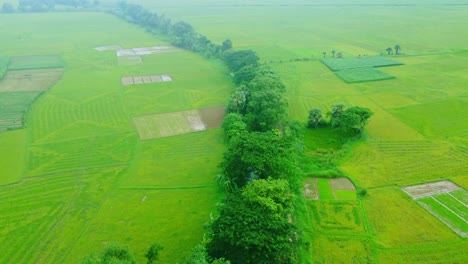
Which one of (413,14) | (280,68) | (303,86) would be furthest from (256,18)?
(303,86)

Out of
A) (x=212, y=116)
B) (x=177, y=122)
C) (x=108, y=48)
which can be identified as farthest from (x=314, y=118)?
(x=108, y=48)

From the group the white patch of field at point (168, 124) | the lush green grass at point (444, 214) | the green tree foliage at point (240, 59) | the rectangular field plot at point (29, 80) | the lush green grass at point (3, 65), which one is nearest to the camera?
the lush green grass at point (444, 214)

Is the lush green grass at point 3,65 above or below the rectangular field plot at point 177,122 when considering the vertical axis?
above

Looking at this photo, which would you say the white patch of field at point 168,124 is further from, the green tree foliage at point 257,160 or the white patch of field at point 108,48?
the white patch of field at point 108,48

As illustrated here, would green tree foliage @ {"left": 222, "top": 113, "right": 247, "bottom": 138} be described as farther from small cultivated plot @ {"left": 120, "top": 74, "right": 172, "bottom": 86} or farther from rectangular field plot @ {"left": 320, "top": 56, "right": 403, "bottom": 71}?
rectangular field plot @ {"left": 320, "top": 56, "right": 403, "bottom": 71}

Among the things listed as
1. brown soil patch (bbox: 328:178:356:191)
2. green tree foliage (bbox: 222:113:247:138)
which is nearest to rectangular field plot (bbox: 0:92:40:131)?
green tree foliage (bbox: 222:113:247:138)

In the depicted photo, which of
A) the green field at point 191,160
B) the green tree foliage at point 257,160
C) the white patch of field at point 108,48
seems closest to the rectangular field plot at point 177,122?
the green field at point 191,160
